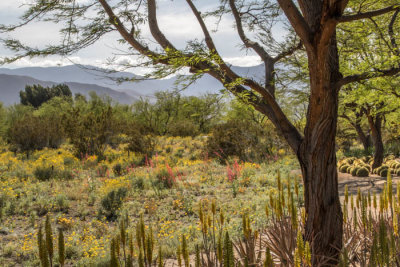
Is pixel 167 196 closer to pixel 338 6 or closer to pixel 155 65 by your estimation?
pixel 155 65

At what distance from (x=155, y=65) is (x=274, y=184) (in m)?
6.36

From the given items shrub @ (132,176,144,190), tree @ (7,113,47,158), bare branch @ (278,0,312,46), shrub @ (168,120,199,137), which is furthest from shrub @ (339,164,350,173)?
tree @ (7,113,47,158)

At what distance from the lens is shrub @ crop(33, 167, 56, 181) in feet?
32.7

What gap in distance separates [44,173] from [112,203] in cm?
417

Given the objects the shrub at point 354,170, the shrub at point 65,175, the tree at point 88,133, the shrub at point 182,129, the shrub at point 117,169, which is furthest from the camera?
the shrub at point 182,129

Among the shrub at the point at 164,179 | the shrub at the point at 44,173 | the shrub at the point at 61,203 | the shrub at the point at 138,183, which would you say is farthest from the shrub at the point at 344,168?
the shrub at the point at 44,173

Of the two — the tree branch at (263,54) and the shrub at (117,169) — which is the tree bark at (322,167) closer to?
the tree branch at (263,54)

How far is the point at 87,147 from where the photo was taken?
14.5 m

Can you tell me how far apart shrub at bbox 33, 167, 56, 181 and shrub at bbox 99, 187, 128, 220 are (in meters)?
3.52

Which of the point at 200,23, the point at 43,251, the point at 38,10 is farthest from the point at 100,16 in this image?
the point at 43,251

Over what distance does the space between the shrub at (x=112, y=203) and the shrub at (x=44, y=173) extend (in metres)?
3.52

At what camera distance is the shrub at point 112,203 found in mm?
6736

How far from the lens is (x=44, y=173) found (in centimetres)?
1005

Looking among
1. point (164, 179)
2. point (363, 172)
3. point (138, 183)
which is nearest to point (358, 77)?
point (164, 179)
